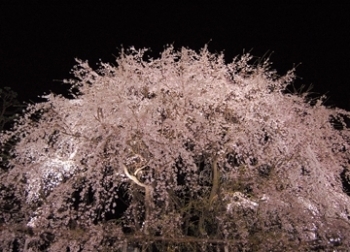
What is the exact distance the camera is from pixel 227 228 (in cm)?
729

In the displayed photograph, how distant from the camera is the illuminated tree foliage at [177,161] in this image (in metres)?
7.11

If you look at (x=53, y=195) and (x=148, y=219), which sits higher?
(x=53, y=195)

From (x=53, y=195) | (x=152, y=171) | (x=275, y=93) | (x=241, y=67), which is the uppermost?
(x=241, y=67)

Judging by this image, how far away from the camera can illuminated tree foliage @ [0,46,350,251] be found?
711 cm

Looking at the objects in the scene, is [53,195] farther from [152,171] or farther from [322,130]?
[322,130]

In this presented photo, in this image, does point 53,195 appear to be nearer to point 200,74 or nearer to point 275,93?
point 200,74

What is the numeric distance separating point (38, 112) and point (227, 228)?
14.3 feet

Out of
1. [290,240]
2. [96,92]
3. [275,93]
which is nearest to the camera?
[290,240]

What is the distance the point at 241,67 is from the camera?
837 centimetres

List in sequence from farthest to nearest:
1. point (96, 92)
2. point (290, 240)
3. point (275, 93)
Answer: point (275, 93) < point (96, 92) < point (290, 240)

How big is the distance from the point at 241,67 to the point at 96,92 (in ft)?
9.82

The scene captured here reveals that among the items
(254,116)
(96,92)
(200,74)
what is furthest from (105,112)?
(254,116)

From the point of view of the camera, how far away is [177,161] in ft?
24.7

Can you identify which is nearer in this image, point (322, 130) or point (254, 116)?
point (254, 116)
